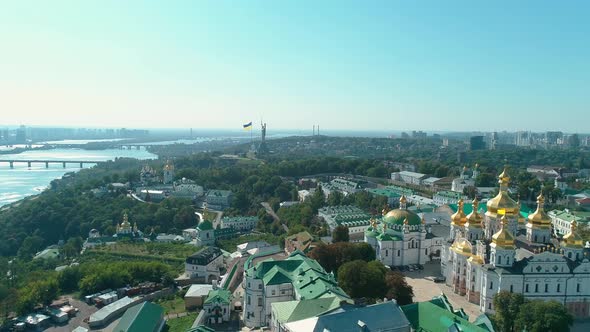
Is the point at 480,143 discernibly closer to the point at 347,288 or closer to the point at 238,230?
the point at 238,230

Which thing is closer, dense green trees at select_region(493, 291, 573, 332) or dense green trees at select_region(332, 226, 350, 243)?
dense green trees at select_region(493, 291, 573, 332)

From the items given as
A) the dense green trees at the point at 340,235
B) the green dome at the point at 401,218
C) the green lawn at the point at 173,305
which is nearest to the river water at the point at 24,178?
the green lawn at the point at 173,305

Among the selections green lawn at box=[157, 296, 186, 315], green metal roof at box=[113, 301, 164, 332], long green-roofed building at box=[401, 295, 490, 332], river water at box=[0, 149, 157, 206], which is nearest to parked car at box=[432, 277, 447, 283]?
long green-roofed building at box=[401, 295, 490, 332]

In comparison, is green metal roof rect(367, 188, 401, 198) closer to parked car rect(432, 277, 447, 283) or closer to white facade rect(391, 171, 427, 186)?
white facade rect(391, 171, 427, 186)

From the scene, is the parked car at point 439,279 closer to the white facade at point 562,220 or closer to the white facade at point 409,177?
the white facade at point 562,220

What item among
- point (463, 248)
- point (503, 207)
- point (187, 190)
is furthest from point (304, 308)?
point (187, 190)
